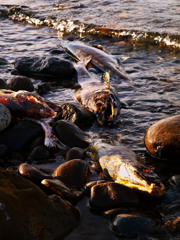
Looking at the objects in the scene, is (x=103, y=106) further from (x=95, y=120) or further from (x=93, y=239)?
(x=93, y=239)

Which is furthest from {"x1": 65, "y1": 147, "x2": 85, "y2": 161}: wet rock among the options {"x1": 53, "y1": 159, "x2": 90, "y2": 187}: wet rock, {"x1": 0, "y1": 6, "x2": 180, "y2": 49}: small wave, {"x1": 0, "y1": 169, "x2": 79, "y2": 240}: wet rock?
{"x1": 0, "y1": 6, "x2": 180, "y2": 49}: small wave

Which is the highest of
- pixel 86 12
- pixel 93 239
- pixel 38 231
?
pixel 86 12

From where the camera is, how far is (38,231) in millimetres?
2896

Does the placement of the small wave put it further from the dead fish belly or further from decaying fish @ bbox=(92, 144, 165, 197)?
the dead fish belly

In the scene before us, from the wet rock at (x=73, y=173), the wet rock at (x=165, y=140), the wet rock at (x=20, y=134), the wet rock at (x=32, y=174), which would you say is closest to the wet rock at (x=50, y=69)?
the wet rock at (x=20, y=134)

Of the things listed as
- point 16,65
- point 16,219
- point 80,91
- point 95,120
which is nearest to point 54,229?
point 16,219

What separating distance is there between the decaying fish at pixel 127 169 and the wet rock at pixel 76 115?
0.98 m

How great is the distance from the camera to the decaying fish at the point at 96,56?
807 cm

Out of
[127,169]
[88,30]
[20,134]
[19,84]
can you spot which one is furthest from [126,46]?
[127,169]

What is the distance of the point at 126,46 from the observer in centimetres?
1062

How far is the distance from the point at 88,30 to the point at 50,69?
5210mm

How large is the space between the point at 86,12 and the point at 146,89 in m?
8.90

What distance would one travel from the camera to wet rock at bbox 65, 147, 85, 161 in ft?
14.6

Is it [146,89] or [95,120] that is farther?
[146,89]
